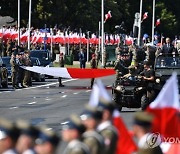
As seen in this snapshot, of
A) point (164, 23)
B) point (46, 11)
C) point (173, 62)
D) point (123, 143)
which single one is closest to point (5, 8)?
point (46, 11)

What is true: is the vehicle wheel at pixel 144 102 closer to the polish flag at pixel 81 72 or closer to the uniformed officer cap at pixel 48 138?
the polish flag at pixel 81 72

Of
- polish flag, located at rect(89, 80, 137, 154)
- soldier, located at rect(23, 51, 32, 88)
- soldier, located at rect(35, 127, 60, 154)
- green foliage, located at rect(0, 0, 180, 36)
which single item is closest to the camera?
soldier, located at rect(35, 127, 60, 154)

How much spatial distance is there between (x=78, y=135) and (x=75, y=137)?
0.19ft

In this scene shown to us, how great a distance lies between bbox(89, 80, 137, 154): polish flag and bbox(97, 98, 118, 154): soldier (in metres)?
0.09

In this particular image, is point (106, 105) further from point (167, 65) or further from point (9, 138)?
point (167, 65)

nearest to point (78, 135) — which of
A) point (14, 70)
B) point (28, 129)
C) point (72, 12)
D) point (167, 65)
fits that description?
point (28, 129)

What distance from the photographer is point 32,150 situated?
6.07 meters

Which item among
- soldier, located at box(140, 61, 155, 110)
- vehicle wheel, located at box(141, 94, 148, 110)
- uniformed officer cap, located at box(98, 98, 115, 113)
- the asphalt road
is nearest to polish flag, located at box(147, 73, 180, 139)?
uniformed officer cap, located at box(98, 98, 115, 113)

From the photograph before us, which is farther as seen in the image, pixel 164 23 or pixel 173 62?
pixel 164 23

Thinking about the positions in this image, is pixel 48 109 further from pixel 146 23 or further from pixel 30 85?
pixel 146 23

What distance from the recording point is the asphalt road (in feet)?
73.8

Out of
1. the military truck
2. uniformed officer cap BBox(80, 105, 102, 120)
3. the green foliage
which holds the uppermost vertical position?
the green foliage

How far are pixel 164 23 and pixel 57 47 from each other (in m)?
42.8

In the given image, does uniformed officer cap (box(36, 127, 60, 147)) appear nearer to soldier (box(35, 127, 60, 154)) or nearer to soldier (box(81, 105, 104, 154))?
soldier (box(35, 127, 60, 154))
